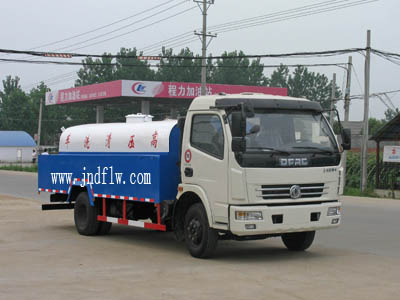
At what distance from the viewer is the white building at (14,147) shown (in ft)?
302

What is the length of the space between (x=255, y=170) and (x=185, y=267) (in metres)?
1.76

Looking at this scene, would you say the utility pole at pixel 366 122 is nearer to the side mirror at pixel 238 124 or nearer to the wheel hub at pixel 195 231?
the wheel hub at pixel 195 231

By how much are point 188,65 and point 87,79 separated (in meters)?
16.4

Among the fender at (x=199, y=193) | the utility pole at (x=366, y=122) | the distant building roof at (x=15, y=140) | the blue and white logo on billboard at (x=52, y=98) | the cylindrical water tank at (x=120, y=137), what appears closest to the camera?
the fender at (x=199, y=193)

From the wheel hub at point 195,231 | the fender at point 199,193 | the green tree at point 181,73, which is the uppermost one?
the green tree at point 181,73

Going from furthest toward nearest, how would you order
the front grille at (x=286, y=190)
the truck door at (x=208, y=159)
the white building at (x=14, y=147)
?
the white building at (x=14, y=147), the truck door at (x=208, y=159), the front grille at (x=286, y=190)

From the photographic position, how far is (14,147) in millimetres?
92562

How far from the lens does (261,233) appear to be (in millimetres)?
10391

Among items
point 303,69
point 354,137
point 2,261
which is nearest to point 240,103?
point 2,261

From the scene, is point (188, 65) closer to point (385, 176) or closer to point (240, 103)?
point (385, 176)

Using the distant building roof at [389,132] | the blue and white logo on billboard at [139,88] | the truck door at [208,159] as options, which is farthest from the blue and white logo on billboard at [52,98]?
the truck door at [208,159]

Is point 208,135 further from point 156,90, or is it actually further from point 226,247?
point 156,90

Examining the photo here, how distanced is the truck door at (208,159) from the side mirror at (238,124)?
16.6 inches

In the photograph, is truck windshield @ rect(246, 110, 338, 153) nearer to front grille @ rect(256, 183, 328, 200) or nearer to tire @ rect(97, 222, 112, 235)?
front grille @ rect(256, 183, 328, 200)
